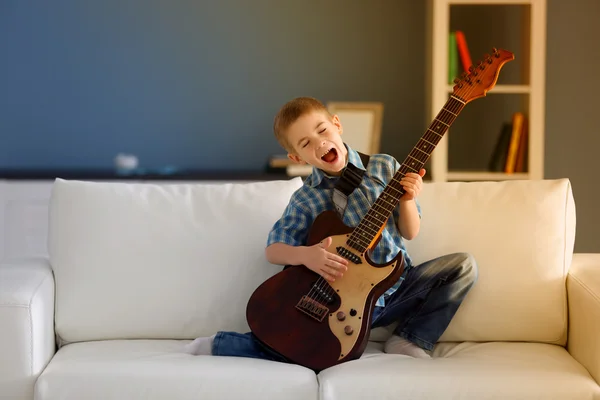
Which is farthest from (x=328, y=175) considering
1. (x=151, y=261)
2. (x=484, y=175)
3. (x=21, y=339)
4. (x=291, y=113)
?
(x=484, y=175)

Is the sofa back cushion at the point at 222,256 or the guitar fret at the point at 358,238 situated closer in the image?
the guitar fret at the point at 358,238

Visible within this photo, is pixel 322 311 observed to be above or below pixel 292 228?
below

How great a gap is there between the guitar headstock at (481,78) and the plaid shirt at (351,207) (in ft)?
0.87

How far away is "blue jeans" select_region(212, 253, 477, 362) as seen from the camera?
6.70 feet

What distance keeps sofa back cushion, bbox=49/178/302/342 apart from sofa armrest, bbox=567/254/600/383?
749 mm

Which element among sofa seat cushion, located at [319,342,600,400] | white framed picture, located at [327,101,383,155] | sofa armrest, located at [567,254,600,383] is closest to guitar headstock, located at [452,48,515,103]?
sofa armrest, located at [567,254,600,383]

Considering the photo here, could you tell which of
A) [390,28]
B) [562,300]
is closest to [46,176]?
[390,28]

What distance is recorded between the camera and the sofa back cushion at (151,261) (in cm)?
213

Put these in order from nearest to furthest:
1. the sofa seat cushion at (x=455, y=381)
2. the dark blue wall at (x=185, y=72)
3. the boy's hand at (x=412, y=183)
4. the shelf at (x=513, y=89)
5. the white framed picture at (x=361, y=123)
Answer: the sofa seat cushion at (x=455, y=381) < the boy's hand at (x=412, y=183) < the shelf at (x=513, y=89) < the white framed picture at (x=361, y=123) < the dark blue wall at (x=185, y=72)

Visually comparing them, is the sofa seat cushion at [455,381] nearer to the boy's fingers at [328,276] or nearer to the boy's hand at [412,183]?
the boy's fingers at [328,276]

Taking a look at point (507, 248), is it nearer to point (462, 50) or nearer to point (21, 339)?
point (21, 339)

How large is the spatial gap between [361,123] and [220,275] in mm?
1806

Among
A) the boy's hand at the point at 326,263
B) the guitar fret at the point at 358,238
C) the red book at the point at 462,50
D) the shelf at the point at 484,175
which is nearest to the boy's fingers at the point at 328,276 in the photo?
the boy's hand at the point at 326,263

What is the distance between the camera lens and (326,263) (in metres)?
1.94
